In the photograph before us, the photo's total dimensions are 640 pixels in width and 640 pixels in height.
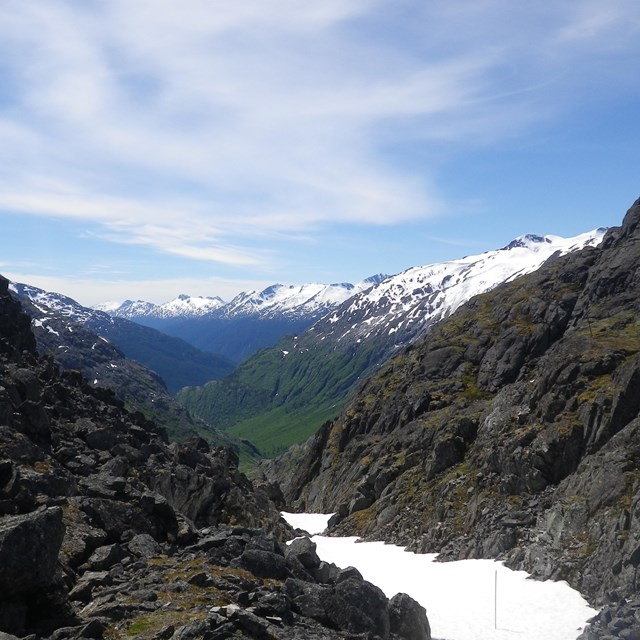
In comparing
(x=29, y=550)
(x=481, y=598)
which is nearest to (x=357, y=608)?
(x=29, y=550)

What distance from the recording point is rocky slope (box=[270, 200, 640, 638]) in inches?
2191

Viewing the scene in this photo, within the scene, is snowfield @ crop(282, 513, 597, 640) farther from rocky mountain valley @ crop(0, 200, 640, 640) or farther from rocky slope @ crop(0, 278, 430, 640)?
rocky slope @ crop(0, 278, 430, 640)

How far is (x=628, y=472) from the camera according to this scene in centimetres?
5659

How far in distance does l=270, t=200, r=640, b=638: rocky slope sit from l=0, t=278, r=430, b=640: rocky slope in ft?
68.4

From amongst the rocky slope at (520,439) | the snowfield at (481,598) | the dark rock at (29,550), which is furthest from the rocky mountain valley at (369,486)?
the snowfield at (481,598)

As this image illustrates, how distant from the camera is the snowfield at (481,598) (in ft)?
142

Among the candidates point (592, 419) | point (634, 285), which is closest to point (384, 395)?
point (634, 285)

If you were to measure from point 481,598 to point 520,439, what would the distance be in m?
28.1

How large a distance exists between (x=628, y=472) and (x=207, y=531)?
40.7 metres

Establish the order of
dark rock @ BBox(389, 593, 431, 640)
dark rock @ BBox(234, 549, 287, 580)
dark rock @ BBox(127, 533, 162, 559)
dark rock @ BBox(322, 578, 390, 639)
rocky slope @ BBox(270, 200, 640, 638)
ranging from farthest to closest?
rocky slope @ BBox(270, 200, 640, 638), dark rock @ BBox(389, 593, 431, 640), dark rock @ BBox(234, 549, 287, 580), dark rock @ BBox(127, 533, 162, 559), dark rock @ BBox(322, 578, 390, 639)

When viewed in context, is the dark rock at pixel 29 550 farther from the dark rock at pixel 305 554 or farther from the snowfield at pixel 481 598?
the snowfield at pixel 481 598

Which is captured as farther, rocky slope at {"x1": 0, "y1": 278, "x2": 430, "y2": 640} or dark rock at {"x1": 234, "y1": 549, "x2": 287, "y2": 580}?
dark rock at {"x1": 234, "y1": 549, "x2": 287, "y2": 580}

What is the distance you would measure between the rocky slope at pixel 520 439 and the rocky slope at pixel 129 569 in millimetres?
20844

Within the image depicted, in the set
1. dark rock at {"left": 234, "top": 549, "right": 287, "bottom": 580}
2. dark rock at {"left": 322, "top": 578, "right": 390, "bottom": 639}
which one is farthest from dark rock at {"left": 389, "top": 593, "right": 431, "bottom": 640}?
dark rock at {"left": 234, "top": 549, "right": 287, "bottom": 580}
